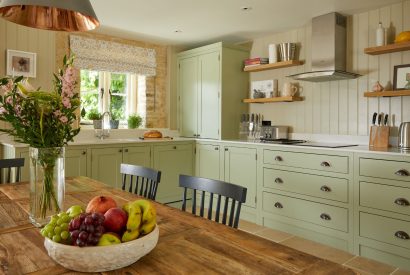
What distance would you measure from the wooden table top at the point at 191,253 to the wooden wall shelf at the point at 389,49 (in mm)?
2710

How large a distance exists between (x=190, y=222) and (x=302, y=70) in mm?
3183

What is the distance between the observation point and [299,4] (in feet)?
10.7

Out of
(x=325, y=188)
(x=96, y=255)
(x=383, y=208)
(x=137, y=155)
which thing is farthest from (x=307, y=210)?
(x=96, y=255)

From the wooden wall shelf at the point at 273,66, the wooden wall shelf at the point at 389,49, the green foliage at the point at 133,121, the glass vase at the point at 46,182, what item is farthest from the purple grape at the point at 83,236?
the green foliage at the point at 133,121

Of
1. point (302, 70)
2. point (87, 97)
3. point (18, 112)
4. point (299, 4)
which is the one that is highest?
point (299, 4)

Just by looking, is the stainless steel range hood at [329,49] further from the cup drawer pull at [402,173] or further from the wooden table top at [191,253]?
the wooden table top at [191,253]

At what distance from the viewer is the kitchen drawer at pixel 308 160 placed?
9.73ft

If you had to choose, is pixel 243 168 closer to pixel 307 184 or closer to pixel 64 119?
pixel 307 184

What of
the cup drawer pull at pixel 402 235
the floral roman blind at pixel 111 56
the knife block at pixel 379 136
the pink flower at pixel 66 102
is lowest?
the cup drawer pull at pixel 402 235

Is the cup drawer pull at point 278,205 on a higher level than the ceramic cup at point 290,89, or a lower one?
lower

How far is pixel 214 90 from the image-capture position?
4457 mm

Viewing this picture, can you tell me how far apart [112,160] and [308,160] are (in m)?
2.18

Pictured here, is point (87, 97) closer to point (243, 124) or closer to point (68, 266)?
point (243, 124)

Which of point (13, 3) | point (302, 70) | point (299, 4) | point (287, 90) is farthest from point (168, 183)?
point (13, 3)
